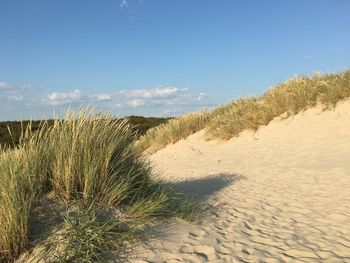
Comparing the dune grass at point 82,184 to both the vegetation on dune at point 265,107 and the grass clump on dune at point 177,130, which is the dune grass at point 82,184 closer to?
the vegetation on dune at point 265,107

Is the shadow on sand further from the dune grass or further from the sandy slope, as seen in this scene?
the dune grass

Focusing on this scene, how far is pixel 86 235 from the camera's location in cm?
512

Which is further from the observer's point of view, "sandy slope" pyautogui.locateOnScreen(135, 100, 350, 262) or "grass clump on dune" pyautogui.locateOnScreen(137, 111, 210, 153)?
"grass clump on dune" pyautogui.locateOnScreen(137, 111, 210, 153)

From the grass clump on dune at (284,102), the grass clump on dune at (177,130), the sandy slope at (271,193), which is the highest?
the grass clump on dune at (284,102)

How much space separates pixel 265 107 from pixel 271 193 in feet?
28.4

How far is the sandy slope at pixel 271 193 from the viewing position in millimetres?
5633

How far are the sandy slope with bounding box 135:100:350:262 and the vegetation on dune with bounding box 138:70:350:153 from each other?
0.41m

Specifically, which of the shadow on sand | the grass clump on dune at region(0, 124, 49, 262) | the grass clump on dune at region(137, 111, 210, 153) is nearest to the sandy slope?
the shadow on sand

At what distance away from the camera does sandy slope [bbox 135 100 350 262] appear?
5.63 meters

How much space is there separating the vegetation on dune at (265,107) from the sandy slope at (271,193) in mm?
407

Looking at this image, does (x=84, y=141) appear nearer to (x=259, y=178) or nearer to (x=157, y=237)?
(x=157, y=237)

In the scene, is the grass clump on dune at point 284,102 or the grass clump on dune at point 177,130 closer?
the grass clump on dune at point 284,102

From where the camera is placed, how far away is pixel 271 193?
369 inches

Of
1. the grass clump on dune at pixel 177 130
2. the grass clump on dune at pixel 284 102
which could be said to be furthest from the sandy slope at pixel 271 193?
the grass clump on dune at pixel 177 130
